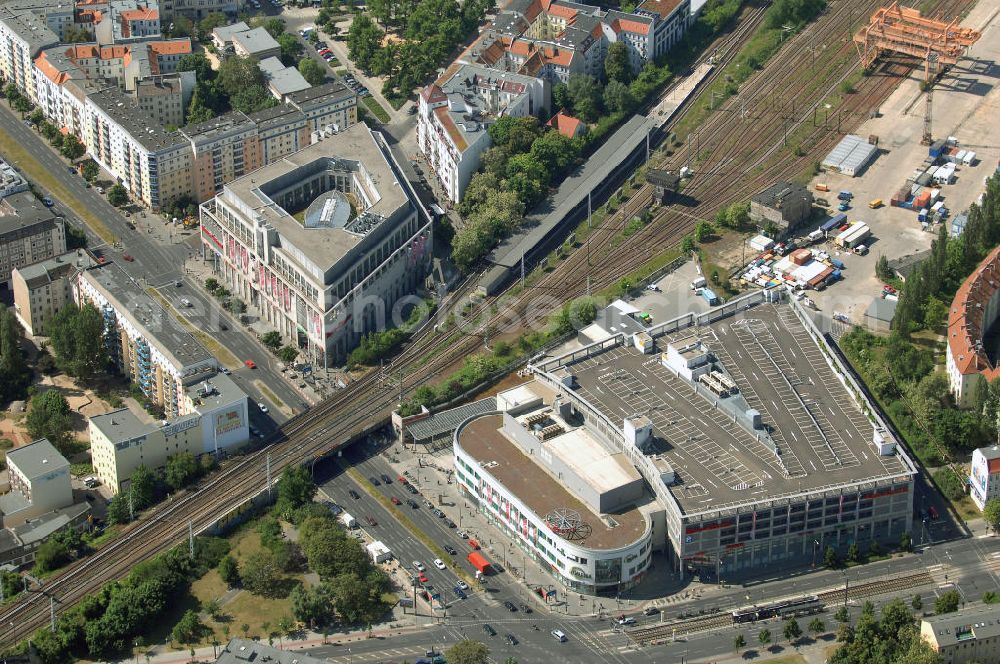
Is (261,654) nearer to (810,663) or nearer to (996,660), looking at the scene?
(810,663)

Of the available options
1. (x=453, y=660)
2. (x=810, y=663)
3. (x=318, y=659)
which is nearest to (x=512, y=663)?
(x=453, y=660)

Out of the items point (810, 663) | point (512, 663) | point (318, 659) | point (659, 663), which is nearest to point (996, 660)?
point (810, 663)

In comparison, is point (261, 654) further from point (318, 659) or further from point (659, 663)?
point (659, 663)

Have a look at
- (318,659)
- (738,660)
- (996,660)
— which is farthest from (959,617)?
(318,659)

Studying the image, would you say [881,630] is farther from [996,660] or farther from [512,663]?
[512,663]
